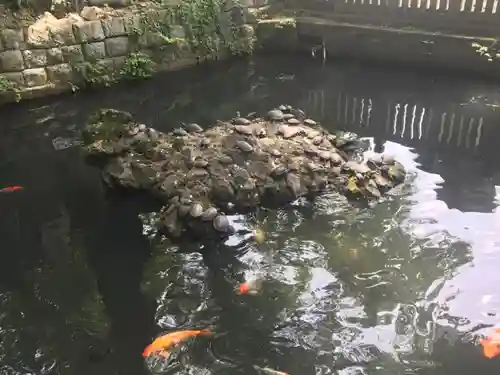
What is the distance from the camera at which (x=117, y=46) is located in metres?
9.45

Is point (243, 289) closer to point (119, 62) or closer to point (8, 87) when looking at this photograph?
point (8, 87)

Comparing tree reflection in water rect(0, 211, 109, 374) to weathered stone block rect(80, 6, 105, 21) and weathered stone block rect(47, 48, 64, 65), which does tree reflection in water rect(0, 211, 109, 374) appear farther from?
weathered stone block rect(80, 6, 105, 21)

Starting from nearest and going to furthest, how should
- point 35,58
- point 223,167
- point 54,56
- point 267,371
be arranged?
1. point 267,371
2. point 223,167
3. point 35,58
4. point 54,56

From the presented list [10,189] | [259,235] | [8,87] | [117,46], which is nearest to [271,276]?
[259,235]

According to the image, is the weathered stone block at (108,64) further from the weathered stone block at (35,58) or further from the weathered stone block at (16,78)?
the weathered stone block at (16,78)

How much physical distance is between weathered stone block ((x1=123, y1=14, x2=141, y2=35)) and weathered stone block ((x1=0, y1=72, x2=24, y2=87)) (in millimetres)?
1955

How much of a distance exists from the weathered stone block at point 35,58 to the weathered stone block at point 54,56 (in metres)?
0.06

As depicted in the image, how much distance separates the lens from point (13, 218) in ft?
Result: 18.3

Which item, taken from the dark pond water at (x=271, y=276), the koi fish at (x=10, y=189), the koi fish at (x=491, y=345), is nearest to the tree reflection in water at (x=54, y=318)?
the dark pond water at (x=271, y=276)

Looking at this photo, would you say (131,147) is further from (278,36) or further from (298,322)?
(278,36)

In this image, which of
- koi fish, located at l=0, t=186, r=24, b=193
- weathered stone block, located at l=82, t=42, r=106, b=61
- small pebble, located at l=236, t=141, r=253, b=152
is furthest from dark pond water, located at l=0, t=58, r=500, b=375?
weathered stone block, located at l=82, t=42, r=106, b=61

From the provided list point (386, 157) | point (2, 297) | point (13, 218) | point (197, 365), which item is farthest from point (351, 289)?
point (13, 218)

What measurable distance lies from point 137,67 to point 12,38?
2067mm

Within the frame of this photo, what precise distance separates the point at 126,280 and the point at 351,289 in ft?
6.14
